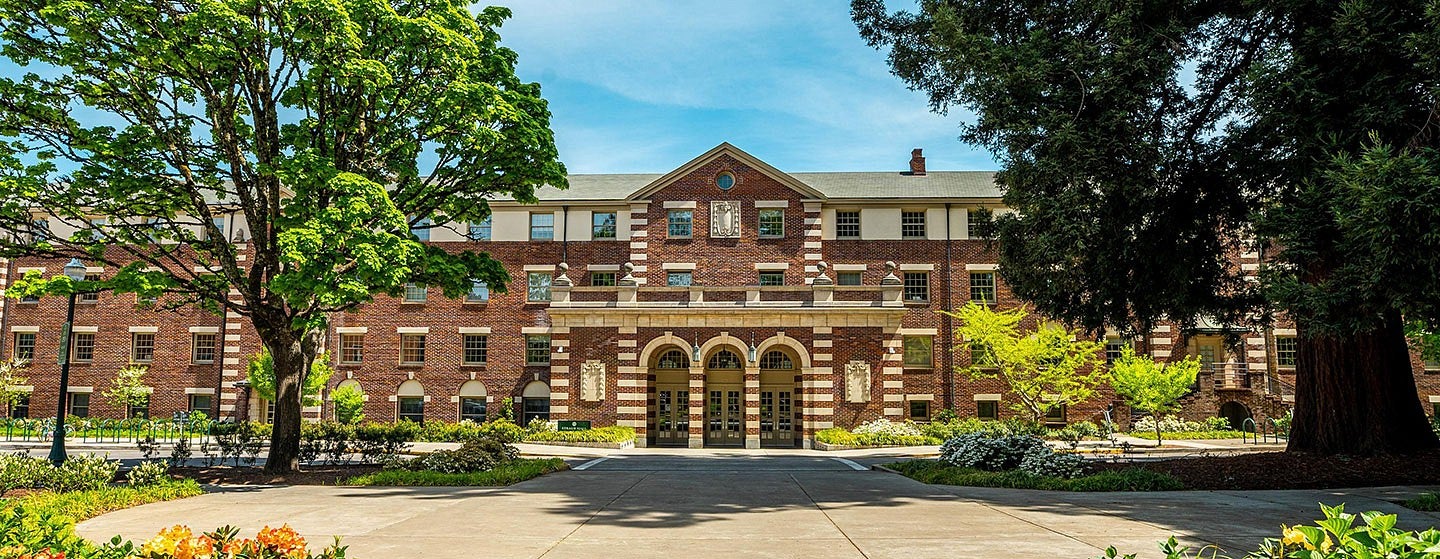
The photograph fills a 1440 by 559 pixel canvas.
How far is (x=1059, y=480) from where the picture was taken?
14.5m

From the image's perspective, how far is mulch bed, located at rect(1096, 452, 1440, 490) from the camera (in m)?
13.8

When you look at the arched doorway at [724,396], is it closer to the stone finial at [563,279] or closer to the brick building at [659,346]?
the brick building at [659,346]

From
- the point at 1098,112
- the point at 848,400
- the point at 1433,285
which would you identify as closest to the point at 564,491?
the point at 1098,112

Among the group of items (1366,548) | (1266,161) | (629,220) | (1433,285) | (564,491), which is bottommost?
(564,491)

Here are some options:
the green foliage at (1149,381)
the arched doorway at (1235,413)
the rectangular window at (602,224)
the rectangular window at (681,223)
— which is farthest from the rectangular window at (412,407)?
the arched doorway at (1235,413)

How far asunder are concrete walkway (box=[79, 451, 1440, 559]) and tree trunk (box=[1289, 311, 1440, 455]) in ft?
12.1

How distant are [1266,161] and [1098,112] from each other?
9.95 feet

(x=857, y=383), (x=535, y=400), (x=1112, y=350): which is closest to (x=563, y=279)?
(x=535, y=400)

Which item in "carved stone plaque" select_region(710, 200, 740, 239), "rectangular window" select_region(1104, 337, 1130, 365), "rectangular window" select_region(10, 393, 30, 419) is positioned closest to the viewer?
"rectangular window" select_region(1104, 337, 1130, 365)

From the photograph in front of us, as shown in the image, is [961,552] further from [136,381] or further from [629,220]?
[136,381]

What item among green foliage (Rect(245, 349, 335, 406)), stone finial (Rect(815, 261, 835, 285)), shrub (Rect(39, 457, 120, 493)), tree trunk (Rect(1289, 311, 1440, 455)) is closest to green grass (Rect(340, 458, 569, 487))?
shrub (Rect(39, 457, 120, 493))

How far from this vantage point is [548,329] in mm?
36906

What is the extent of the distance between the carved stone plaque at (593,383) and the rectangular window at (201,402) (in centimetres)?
1665

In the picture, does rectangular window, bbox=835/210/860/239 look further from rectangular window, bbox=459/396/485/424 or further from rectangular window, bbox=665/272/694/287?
rectangular window, bbox=459/396/485/424
